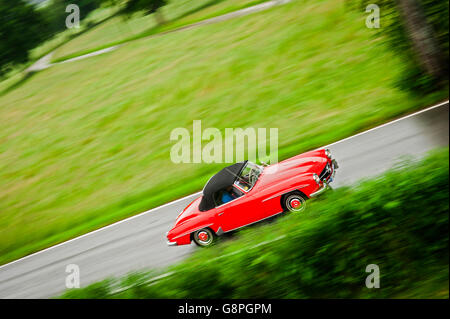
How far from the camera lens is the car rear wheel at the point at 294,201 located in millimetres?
9242

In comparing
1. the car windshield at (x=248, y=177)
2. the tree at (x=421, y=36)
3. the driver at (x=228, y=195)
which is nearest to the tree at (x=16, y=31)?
the car windshield at (x=248, y=177)

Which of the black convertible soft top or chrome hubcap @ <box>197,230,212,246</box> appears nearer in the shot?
the black convertible soft top

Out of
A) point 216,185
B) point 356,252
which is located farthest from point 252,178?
point 356,252

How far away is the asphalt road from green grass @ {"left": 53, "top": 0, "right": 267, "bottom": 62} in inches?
820

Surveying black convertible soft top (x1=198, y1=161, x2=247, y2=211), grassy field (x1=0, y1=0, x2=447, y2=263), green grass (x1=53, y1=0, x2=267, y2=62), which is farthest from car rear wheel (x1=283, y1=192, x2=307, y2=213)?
green grass (x1=53, y1=0, x2=267, y2=62)

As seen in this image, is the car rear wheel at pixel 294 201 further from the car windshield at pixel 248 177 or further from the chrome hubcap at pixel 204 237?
the chrome hubcap at pixel 204 237

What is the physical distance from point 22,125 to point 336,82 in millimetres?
22895

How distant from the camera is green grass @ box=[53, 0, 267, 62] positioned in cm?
3356

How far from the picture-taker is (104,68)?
108ft

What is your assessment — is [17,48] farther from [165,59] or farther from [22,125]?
[165,59]

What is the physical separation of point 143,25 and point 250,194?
112ft

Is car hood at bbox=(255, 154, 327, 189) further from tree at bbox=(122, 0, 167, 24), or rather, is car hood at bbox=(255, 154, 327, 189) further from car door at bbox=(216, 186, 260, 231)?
tree at bbox=(122, 0, 167, 24)

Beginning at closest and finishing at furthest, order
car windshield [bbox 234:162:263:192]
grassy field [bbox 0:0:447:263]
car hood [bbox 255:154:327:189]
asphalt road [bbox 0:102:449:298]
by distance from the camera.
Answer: car hood [bbox 255:154:327:189] → car windshield [bbox 234:162:263:192] → asphalt road [bbox 0:102:449:298] → grassy field [bbox 0:0:447:263]

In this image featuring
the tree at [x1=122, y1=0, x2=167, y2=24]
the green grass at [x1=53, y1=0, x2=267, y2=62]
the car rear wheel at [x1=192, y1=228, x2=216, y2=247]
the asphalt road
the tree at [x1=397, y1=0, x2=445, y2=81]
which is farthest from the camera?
the tree at [x1=122, y1=0, x2=167, y2=24]
